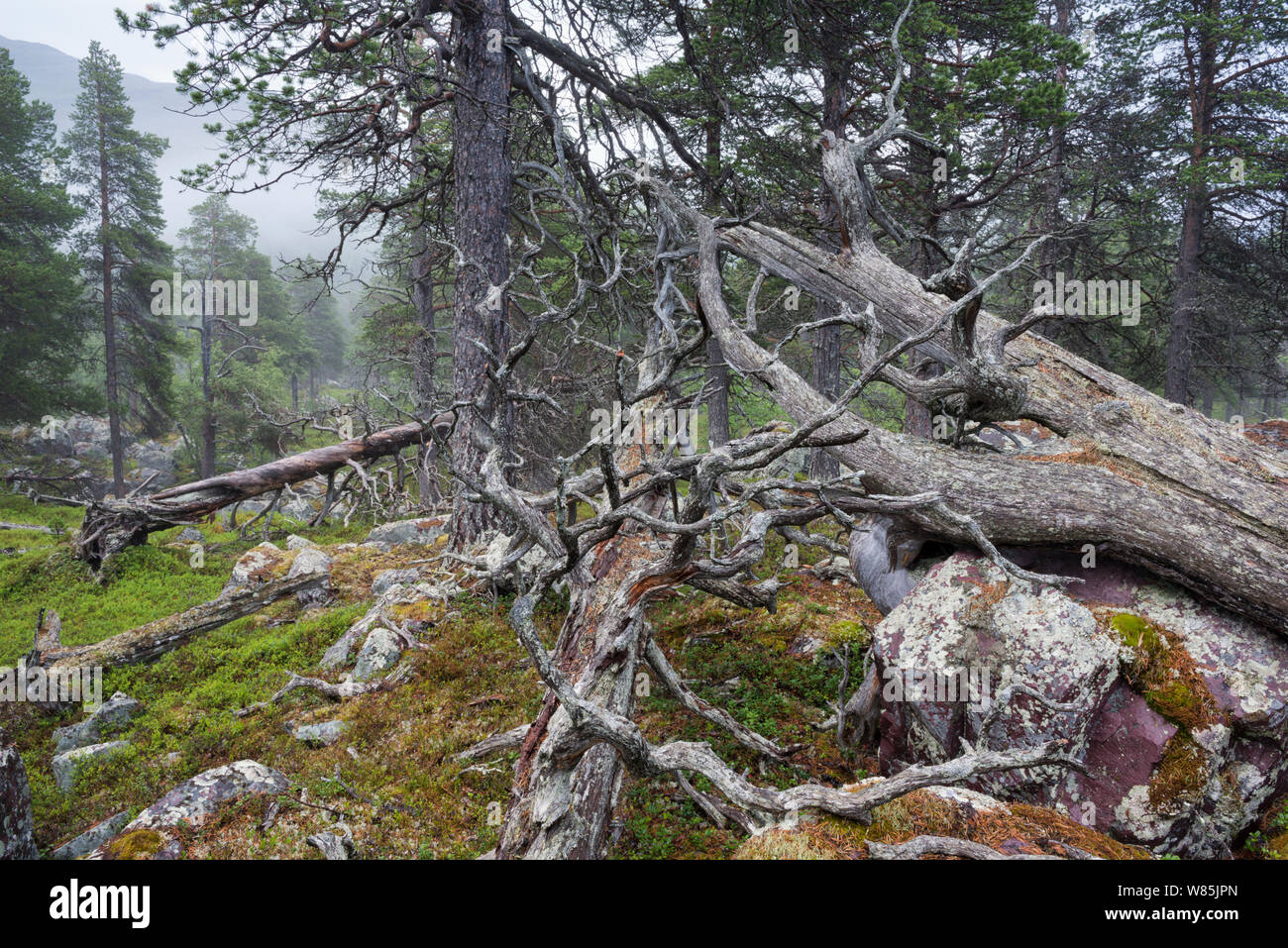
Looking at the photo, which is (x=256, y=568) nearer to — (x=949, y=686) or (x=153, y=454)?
(x=949, y=686)

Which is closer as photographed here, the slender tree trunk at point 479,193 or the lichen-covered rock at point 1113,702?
the lichen-covered rock at point 1113,702

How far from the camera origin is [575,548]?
12.7 feet

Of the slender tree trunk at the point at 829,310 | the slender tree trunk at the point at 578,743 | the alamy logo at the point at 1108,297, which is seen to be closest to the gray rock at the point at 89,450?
the slender tree trunk at the point at 829,310

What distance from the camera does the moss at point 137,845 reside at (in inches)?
138

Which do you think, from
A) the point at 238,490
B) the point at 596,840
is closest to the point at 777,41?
the point at 596,840

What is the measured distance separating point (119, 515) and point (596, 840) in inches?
468

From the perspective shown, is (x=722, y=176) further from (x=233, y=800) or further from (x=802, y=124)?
(x=233, y=800)

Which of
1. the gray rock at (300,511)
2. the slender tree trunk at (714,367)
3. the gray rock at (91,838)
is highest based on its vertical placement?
the slender tree trunk at (714,367)

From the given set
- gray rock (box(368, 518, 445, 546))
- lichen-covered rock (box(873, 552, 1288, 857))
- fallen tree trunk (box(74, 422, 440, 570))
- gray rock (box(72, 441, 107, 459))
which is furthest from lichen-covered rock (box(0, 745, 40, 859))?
gray rock (box(72, 441, 107, 459))

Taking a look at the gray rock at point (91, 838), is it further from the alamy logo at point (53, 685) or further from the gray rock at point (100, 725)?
the alamy logo at point (53, 685)

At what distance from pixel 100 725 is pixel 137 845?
3.66 meters
